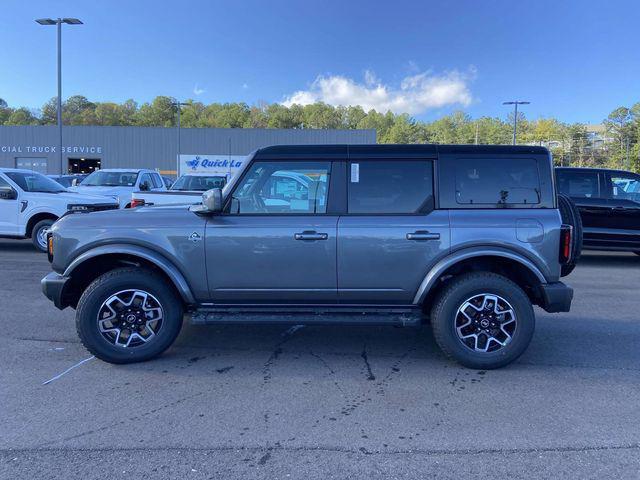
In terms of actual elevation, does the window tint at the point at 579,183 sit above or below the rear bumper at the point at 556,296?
above

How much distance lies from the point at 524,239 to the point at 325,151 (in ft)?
6.17

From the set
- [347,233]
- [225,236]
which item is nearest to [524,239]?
[347,233]

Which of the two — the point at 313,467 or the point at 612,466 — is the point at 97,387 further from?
the point at 612,466

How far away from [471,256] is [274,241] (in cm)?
168

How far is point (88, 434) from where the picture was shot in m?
3.40

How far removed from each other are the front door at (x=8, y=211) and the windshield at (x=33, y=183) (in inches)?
11.6

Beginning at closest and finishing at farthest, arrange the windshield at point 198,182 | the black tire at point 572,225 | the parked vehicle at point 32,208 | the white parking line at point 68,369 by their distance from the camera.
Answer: the white parking line at point 68,369 → the black tire at point 572,225 → the parked vehicle at point 32,208 → the windshield at point 198,182

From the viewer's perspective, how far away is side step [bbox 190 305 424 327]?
448 centimetres

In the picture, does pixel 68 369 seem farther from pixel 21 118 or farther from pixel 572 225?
pixel 21 118

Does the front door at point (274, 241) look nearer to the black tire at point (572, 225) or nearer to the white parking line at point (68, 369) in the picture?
the white parking line at point (68, 369)

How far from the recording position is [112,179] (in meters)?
15.3

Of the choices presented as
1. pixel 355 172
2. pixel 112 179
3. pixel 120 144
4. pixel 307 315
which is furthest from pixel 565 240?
pixel 120 144

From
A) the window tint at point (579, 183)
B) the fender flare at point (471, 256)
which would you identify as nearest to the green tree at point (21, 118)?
the window tint at point (579, 183)

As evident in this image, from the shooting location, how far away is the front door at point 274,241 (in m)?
4.48
